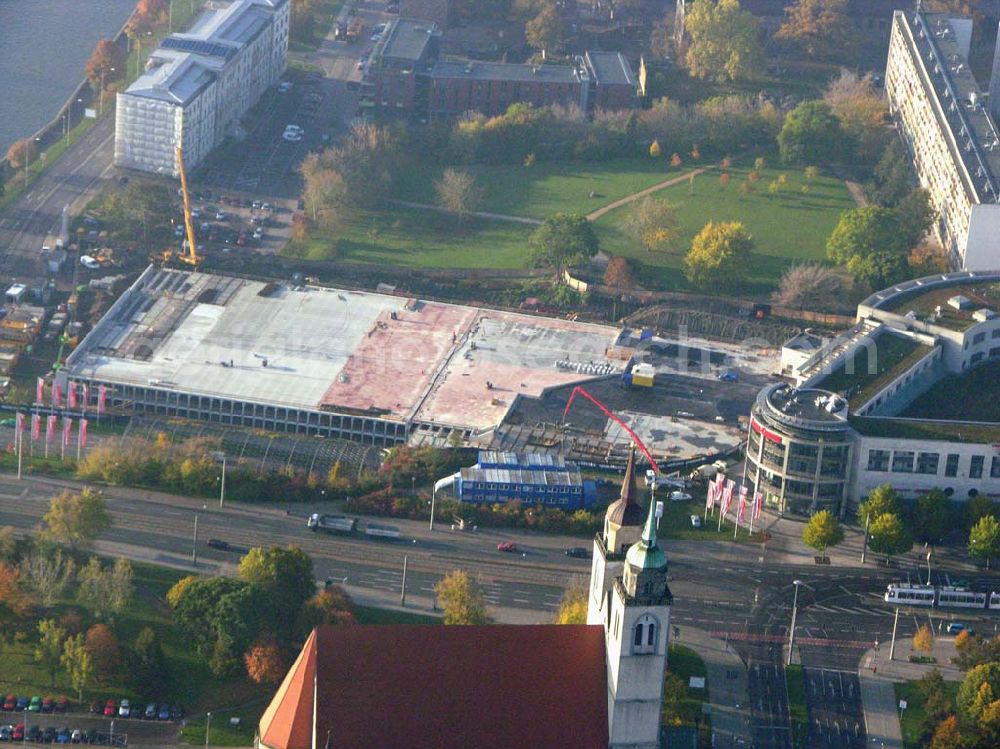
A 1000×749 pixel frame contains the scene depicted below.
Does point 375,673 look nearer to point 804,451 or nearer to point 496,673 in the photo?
point 496,673

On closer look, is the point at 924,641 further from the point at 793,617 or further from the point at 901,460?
the point at 901,460

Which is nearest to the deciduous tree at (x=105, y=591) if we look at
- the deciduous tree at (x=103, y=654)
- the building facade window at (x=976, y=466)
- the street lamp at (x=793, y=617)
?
the deciduous tree at (x=103, y=654)

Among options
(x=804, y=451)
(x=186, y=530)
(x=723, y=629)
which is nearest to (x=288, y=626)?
(x=186, y=530)

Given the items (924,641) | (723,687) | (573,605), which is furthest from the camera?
(924,641)

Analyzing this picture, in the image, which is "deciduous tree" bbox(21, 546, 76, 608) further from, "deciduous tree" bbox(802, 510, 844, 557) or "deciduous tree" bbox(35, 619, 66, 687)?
"deciduous tree" bbox(802, 510, 844, 557)

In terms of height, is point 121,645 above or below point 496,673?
below

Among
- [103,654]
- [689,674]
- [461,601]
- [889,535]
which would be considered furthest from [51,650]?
[889,535]

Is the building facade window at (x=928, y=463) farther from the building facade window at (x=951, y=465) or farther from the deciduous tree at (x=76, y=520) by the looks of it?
the deciduous tree at (x=76, y=520)
